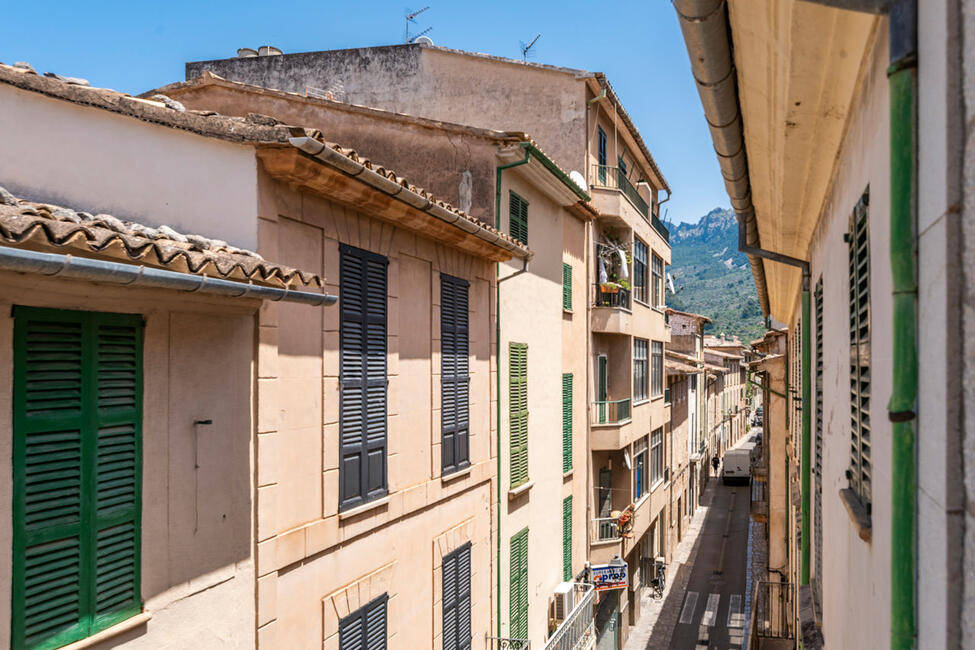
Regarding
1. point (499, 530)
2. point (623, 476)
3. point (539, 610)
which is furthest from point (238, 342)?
point (623, 476)

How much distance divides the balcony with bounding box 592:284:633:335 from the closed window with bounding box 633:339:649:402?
2.39 meters

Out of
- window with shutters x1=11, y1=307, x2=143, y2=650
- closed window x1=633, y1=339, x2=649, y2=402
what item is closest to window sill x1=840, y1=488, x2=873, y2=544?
window with shutters x1=11, y1=307, x2=143, y2=650

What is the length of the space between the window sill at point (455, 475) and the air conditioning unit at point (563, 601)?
636 centimetres

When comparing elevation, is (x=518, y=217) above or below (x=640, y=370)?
above

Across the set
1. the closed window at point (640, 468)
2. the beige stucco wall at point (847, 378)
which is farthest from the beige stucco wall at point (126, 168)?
the closed window at point (640, 468)

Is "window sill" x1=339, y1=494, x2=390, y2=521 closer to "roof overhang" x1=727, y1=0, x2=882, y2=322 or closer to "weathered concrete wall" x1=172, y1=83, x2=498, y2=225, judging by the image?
"roof overhang" x1=727, y1=0, x2=882, y2=322

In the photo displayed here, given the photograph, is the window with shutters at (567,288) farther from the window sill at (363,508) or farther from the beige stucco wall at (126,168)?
the beige stucco wall at (126,168)

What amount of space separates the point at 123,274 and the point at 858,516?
4.28m

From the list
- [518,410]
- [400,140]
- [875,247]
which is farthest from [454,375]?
[875,247]

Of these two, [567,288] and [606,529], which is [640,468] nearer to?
[606,529]

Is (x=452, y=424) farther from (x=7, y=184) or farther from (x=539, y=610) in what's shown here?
(x=7, y=184)

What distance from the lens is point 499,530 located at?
13484 millimetres

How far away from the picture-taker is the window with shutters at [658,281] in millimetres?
27922

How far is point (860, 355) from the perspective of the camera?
14.9 ft
